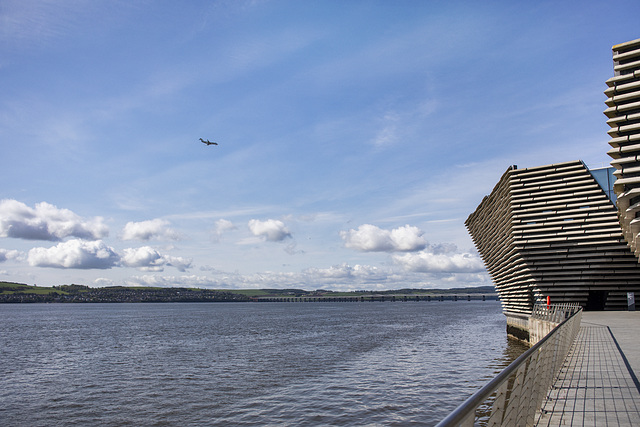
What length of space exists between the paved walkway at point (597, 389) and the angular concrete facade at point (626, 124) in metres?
9.18

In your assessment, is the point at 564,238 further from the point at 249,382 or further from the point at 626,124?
the point at 249,382

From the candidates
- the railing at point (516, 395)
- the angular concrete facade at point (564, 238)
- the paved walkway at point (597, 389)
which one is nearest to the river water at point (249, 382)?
the paved walkway at point (597, 389)

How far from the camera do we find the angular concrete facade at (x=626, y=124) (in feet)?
76.2

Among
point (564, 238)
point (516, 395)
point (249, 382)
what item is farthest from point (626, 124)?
point (516, 395)

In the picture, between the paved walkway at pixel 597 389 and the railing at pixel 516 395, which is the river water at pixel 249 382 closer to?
the paved walkway at pixel 597 389

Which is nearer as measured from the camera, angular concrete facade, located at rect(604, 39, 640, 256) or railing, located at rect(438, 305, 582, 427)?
railing, located at rect(438, 305, 582, 427)

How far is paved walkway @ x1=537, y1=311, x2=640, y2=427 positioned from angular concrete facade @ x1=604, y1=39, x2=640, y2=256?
30.1 ft

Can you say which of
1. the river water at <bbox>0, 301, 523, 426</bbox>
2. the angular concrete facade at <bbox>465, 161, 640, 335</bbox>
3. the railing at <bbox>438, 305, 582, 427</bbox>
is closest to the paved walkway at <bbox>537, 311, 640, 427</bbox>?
the railing at <bbox>438, 305, 582, 427</bbox>

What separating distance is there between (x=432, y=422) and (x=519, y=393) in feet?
37.3

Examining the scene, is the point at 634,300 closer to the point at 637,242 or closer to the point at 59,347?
the point at 637,242

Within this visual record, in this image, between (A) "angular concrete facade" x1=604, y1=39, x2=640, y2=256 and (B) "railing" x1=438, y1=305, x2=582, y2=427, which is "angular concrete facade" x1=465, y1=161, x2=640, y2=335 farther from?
(B) "railing" x1=438, y1=305, x2=582, y2=427

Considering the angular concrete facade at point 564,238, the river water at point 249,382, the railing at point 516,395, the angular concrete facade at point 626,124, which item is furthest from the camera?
the angular concrete facade at point 564,238

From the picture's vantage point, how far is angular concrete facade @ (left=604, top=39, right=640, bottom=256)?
23.2m

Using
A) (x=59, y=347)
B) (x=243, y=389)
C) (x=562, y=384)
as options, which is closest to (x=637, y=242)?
(x=562, y=384)
